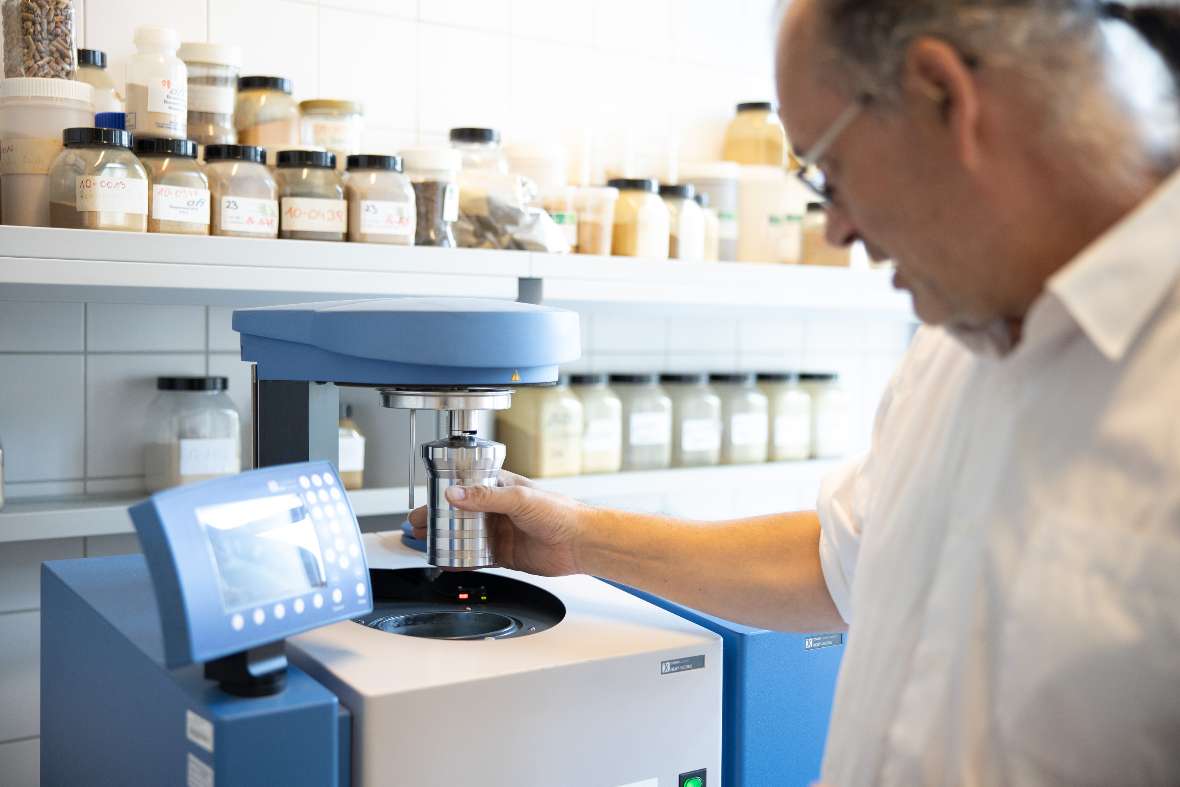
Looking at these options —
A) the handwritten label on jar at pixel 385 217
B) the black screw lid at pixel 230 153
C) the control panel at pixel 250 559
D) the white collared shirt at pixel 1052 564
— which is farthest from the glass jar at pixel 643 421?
the white collared shirt at pixel 1052 564

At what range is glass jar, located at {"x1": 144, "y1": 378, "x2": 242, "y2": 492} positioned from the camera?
1686 millimetres

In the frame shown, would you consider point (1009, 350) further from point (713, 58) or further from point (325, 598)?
point (713, 58)

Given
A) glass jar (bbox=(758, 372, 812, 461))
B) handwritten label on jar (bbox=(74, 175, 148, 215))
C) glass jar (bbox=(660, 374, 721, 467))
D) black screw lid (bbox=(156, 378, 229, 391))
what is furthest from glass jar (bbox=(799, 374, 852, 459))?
handwritten label on jar (bbox=(74, 175, 148, 215))

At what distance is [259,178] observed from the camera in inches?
60.2

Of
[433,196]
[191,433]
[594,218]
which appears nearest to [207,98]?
[433,196]

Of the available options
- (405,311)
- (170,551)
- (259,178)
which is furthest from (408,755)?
(259,178)

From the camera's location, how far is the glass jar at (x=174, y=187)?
1.45 metres

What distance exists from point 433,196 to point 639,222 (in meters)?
0.38

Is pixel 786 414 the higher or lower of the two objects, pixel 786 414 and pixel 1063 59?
the lower

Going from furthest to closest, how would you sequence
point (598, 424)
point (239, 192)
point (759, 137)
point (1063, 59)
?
point (759, 137)
point (598, 424)
point (239, 192)
point (1063, 59)

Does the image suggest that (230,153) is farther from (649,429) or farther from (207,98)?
(649,429)

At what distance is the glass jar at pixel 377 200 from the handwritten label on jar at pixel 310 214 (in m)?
0.03

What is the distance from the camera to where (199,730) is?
2.80ft

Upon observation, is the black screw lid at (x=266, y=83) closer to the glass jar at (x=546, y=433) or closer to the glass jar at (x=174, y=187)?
the glass jar at (x=174, y=187)
